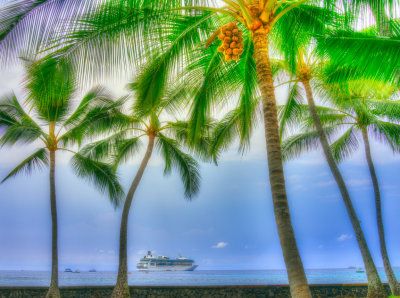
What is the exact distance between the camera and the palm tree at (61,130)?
11.3m

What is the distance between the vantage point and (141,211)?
15525 centimetres

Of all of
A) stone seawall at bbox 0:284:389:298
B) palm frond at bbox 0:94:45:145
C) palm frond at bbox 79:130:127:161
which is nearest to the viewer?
palm frond at bbox 0:94:45:145

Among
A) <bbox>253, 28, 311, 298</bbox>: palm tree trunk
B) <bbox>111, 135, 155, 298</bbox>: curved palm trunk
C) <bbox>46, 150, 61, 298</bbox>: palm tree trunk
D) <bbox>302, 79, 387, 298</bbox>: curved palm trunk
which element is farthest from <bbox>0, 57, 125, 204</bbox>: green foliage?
<bbox>253, 28, 311, 298</bbox>: palm tree trunk

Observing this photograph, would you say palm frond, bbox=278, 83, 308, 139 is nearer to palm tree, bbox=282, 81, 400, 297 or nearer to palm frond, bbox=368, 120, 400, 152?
palm tree, bbox=282, 81, 400, 297

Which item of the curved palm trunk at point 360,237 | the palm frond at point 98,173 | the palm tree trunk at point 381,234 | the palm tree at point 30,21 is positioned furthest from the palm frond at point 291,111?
the palm tree at point 30,21

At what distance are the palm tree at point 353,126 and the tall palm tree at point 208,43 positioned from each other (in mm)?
3965

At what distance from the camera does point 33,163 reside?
12562mm

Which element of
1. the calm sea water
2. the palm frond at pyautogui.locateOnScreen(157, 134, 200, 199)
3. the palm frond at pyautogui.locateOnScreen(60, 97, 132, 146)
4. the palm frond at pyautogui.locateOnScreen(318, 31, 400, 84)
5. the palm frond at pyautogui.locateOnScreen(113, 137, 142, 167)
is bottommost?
the calm sea water

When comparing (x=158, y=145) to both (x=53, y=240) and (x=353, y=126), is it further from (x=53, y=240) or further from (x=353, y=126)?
(x=353, y=126)

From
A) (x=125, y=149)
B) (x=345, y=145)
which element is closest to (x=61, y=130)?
(x=125, y=149)

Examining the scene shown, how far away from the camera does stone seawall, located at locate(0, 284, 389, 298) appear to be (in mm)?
11133

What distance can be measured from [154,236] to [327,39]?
408 ft

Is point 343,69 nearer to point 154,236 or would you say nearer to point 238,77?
point 238,77

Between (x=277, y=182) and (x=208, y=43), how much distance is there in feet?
9.08
